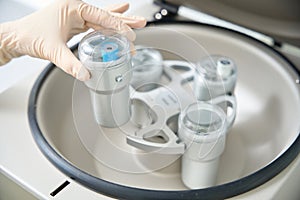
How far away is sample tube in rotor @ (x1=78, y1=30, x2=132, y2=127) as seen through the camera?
0.93m

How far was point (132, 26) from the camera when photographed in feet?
3.47

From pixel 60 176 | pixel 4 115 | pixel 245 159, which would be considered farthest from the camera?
pixel 245 159

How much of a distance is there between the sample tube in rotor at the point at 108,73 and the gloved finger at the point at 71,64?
0.02 meters

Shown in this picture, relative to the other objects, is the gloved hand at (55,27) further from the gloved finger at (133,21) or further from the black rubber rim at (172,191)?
the black rubber rim at (172,191)

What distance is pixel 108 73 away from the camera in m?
0.94

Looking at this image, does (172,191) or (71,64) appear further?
(71,64)

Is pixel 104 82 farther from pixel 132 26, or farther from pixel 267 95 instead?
pixel 267 95

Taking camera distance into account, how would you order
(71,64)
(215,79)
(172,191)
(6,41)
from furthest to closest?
(215,79) < (6,41) < (71,64) < (172,191)

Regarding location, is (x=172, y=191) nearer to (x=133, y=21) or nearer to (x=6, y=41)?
(x=133, y=21)

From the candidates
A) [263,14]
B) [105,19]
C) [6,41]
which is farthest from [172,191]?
[263,14]

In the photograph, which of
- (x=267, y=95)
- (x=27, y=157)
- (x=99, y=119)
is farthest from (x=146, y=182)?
(x=267, y=95)

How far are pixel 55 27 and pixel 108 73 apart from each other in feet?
0.62

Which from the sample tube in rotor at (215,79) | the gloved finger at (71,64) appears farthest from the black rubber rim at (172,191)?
the sample tube in rotor at (215,79)

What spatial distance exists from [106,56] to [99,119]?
187 millimetres
